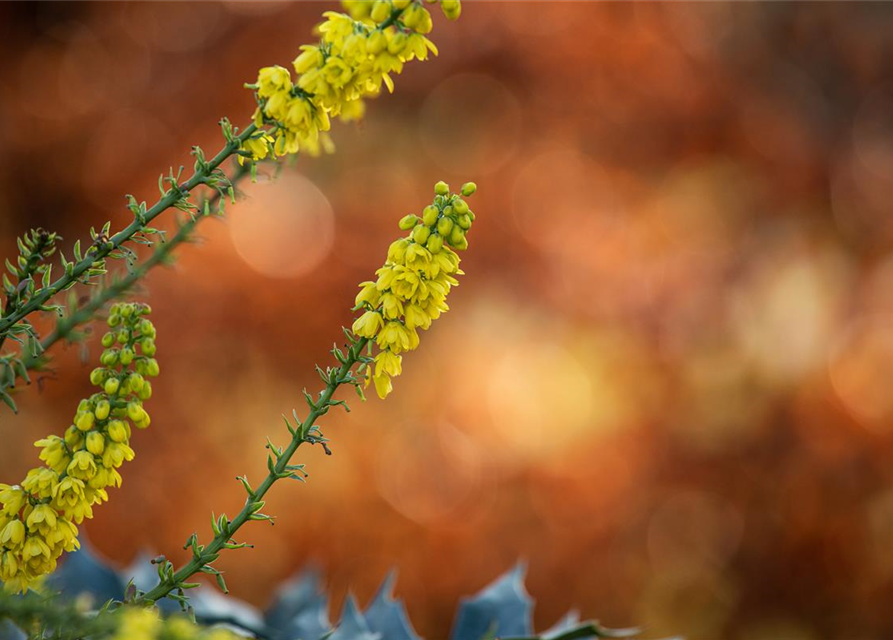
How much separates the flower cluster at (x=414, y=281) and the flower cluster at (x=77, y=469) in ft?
0.42

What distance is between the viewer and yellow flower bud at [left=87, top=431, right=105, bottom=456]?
1.55 feet

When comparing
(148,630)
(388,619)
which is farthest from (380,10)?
(388,619)

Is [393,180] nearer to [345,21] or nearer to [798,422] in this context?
[798,422]

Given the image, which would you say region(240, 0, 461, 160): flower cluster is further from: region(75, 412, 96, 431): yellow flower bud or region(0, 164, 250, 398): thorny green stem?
region(75, 412, 96, 431): yellow flower bud

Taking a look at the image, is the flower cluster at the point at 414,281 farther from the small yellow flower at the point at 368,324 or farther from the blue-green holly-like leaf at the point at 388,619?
the blue-green holly-like leaf at the point at 388,619

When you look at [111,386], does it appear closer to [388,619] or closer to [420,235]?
[420,235]

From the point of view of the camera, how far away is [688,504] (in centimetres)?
231

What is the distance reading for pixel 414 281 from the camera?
18.8 inches

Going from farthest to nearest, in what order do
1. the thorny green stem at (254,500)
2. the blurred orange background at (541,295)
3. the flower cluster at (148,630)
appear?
1. the blurred orange background at (541,295)
2. the thorny green stem at (254,500)
3. the flower cluster at (148,630)

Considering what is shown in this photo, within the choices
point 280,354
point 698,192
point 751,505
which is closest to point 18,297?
point 280,354

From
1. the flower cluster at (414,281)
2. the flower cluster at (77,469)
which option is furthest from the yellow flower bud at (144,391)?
the flower cluster at (414,281)

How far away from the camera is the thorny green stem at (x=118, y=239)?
1.60 feet

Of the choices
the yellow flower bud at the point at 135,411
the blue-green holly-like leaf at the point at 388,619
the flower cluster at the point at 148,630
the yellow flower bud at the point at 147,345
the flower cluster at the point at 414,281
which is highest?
the flower cluster at the point at 414,281

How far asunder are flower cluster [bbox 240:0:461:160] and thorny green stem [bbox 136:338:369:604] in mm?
133
